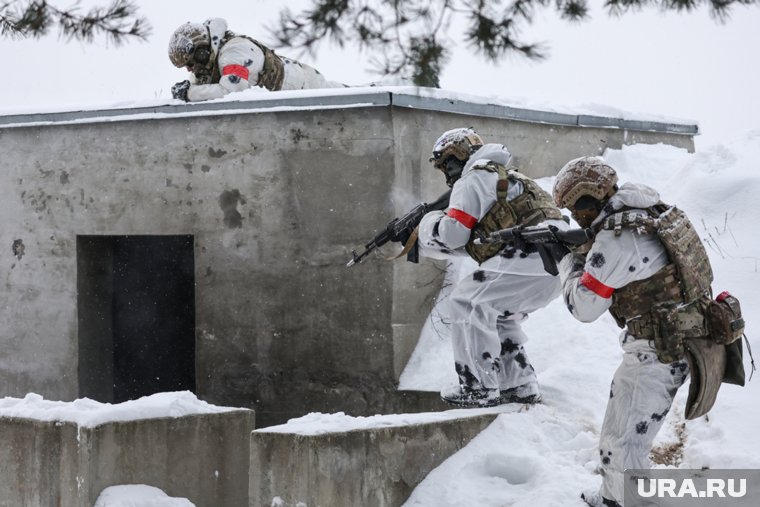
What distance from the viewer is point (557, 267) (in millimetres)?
5621

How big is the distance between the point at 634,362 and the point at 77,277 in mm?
5902

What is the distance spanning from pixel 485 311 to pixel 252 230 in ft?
8.80

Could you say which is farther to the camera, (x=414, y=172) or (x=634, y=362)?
(x=414, y=172)

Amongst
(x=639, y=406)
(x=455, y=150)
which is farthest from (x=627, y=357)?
(x=455, y=150)

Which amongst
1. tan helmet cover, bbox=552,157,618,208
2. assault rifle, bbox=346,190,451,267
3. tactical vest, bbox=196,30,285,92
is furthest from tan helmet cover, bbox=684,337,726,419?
tactical vest, bbox=196,30,285,92

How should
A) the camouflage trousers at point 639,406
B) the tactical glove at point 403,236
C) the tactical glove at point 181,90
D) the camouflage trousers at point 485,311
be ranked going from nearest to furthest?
the camouflage trousers at point 639,406 → the camouflage trousers at point 485,311 → the tactical glove at point 403,236 → the tactical glove at point 181,90

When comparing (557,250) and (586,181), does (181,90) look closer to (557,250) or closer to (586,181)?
(557,250)

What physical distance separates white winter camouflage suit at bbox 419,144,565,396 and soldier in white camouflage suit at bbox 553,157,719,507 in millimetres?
1270

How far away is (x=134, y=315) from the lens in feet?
33.4

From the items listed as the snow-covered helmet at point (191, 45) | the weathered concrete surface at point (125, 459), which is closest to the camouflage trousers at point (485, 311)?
the weathered concrete surface at point (125, 459)

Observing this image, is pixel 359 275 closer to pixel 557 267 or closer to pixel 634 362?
pixel 557 267

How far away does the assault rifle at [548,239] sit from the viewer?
522 centimetres

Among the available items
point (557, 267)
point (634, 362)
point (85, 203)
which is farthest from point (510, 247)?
point (85, 203)
